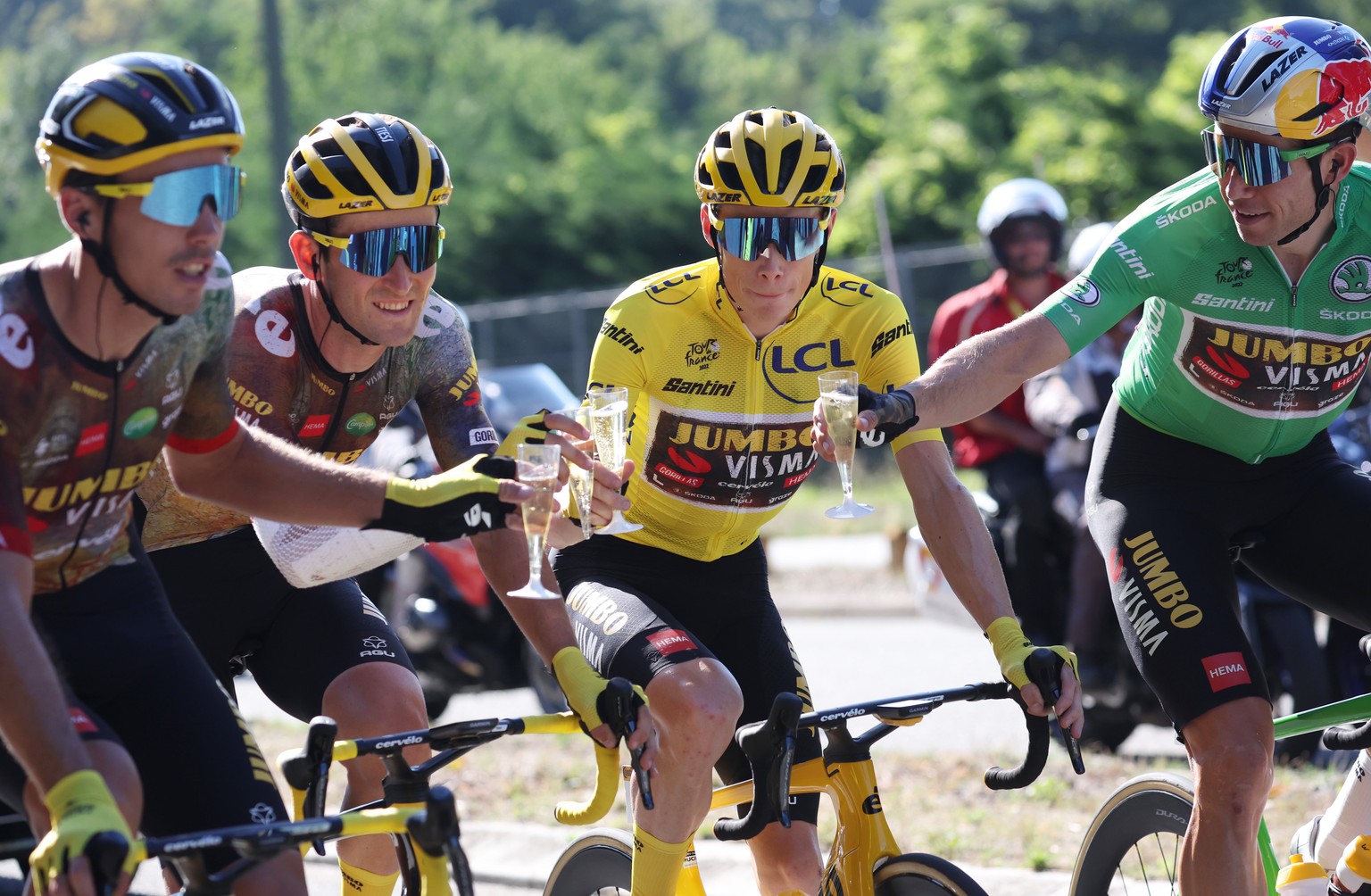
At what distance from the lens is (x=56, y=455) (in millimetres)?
3256

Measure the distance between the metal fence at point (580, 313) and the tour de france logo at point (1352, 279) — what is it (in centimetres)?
1619

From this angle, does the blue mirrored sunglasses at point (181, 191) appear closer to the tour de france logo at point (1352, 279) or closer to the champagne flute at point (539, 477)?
the champagne flute at point (539, 477)

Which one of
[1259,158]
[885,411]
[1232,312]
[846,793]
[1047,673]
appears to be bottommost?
[846,793]

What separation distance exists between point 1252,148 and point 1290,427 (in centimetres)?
84

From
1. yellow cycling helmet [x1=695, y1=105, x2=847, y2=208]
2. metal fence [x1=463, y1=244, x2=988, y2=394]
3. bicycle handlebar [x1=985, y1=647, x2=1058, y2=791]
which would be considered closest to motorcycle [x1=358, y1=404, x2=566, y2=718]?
yellow cycling helmet [x1=695, y1=105, x2=847, y2=208]

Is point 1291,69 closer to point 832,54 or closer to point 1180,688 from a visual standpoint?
point 1180,688

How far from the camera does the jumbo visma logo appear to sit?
3369 mm

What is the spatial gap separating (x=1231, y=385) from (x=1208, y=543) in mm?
454

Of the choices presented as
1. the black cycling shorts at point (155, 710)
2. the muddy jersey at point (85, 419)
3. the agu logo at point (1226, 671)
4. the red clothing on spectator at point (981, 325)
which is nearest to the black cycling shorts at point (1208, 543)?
the agu logo at point (1226, 671)

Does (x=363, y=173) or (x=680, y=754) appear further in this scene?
(x=363, y=173)

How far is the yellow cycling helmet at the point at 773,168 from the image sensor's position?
4.54m

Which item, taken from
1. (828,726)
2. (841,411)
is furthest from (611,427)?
(828,726)

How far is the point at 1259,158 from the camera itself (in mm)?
4305

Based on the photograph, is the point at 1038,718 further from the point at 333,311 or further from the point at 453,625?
the point at 453,625
